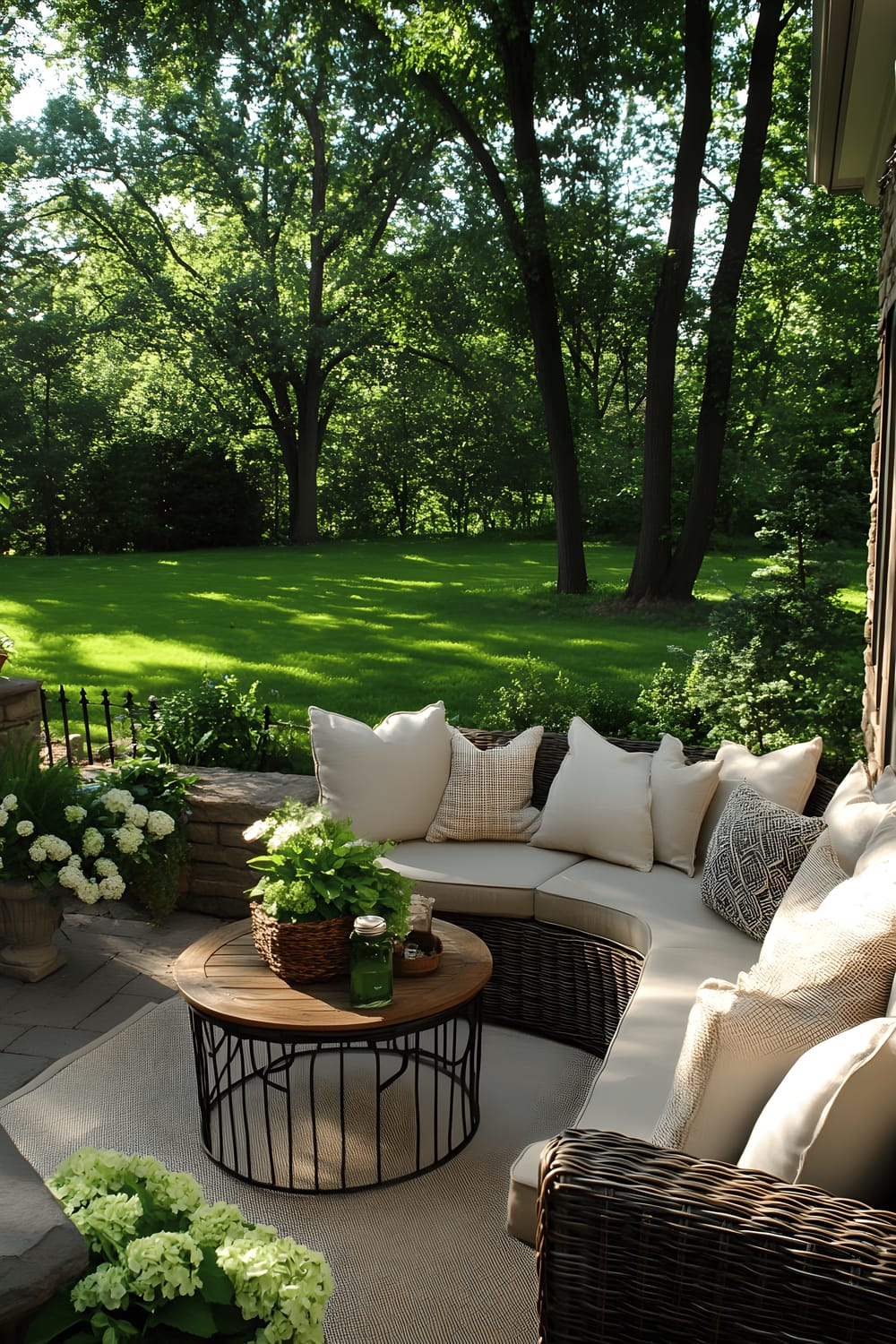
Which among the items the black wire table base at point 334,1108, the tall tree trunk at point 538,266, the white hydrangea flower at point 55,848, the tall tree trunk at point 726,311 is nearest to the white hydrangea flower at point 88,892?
the white hydrangea flower at point 55,848

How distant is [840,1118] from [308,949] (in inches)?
60.1

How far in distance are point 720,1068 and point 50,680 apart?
284 inches

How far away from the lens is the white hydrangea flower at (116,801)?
3.94 meters

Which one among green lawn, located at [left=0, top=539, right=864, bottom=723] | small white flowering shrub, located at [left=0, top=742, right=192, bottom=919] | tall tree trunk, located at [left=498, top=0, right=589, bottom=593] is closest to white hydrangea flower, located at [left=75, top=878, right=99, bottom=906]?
small white flowering shrub, located at [left=0, top=742, right=192, bottom=919]

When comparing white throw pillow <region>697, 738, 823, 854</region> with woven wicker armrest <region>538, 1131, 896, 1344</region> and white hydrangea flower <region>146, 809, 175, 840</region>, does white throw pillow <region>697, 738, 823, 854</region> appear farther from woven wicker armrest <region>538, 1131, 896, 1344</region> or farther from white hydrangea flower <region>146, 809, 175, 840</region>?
white hydrangea flower <region>146, 809, 175, 840</region>

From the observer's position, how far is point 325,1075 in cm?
323

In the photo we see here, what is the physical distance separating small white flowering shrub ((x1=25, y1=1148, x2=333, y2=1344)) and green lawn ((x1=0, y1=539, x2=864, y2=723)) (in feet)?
15.8

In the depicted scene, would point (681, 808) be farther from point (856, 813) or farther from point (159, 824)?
point (159, 824)

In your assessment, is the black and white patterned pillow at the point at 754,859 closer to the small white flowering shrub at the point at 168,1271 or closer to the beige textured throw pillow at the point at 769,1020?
→ the beige textured throw pillow at the point at 769,1020

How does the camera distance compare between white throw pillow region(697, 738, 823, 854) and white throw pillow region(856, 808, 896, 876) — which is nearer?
white throw pillow region(856, 808, 896, 876)

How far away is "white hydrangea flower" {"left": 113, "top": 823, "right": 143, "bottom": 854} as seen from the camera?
12.7 ft

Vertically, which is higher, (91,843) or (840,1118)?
(840,1118)

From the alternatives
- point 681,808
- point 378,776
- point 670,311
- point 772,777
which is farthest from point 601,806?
point 670,311

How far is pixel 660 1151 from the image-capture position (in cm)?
161
